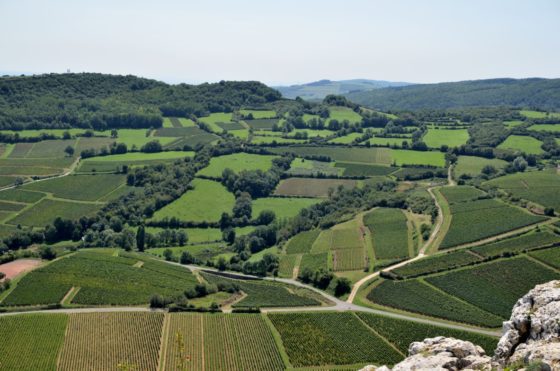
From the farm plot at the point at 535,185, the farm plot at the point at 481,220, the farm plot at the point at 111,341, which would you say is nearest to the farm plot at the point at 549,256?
the farm plot at the point at 481,220

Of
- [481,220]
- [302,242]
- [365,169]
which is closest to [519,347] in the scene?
[481,220]

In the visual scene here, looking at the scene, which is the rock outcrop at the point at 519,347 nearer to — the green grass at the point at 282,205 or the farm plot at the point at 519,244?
the farm plot at the point at 519,244

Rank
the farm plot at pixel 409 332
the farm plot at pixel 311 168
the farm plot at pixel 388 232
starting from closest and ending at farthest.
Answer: the farm plot at pixel 409 332 < the farm plot at pixel 388 232 < the farm plot at pixel 311 168

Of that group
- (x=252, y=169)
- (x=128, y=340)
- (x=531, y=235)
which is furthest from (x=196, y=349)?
(x=252, y=169)

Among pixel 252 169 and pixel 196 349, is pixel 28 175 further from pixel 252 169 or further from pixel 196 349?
pixel 196 349

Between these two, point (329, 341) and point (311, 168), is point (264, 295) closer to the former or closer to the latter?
point (329, 341)

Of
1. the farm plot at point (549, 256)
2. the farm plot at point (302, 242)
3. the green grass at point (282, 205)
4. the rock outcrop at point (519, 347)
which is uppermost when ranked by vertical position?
the rock outcrop at point (519, 347)

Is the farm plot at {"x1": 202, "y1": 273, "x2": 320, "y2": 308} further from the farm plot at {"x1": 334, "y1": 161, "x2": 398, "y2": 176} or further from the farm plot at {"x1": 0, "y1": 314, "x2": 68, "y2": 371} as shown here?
the farm plot at {"x1": 334, "y1": 161, "x2": 398, "y2": 176}
